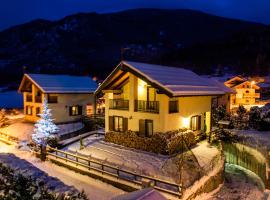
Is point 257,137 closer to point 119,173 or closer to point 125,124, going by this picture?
point 125,124

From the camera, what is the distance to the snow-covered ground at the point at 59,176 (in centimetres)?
1488

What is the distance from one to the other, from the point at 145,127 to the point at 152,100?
96.2 inches

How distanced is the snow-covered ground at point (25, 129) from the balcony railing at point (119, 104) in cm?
794

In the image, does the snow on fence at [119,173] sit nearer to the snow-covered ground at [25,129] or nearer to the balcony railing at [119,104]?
the balcony railing at [119,104]

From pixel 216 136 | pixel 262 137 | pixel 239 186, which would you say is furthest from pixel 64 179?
pixel 262 137

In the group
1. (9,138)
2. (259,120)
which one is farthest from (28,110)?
(259,120)

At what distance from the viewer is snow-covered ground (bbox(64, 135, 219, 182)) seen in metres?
17.0

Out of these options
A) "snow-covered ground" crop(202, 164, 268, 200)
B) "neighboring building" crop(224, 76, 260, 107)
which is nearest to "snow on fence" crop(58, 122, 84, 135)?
"snow-covered ground" crop(202, 164, 268, 200)

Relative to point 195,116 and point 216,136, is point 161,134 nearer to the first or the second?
point 195,116

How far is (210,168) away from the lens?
1738 centimetres

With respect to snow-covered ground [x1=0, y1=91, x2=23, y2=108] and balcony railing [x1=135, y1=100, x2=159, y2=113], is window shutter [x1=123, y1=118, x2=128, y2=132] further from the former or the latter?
snow-covered ground [x1=0, y1=91, x2=23, y2=108]

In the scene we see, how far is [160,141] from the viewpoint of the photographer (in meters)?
20.0

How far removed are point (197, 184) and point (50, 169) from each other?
1041 cm

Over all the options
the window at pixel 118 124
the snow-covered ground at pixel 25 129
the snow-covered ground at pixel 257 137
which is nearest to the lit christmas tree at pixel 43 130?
the window at pixel 118 124
